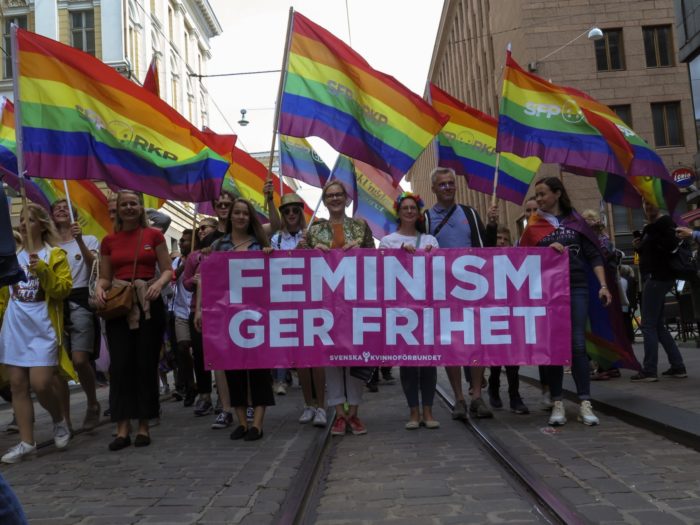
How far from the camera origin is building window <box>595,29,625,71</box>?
34344 mm

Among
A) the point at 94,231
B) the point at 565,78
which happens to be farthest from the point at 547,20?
the point at 94,231

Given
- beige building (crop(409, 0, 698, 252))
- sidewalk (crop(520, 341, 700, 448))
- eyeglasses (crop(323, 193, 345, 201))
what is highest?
beige building (crop(409, 0, 698, 252))

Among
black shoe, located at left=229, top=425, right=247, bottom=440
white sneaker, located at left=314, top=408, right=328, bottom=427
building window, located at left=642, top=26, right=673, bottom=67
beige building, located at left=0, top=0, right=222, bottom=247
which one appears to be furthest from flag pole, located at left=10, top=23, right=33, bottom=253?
building window, located at left=642, top=26, right=673, bottom=67

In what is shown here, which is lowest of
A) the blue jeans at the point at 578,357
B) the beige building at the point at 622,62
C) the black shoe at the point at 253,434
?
the black shoe at the point at 253,434

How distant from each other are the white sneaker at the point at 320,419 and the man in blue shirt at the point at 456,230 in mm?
1134

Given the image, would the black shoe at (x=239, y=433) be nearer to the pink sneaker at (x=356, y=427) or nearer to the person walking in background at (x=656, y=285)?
the pink sneaker at (x=356, y=427)

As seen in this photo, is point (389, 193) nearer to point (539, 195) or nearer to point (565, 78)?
point (539, 195)

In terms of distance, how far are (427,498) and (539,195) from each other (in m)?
3.37

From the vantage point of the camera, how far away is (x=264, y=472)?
4.92m

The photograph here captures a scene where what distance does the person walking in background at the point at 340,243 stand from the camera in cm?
644

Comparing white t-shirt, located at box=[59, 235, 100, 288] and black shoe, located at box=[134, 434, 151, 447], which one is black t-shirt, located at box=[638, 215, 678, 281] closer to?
black shoe, located at box=[134, 434, 151, 447]

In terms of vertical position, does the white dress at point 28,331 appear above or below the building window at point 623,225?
below

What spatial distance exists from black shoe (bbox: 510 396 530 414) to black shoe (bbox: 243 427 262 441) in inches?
94.6

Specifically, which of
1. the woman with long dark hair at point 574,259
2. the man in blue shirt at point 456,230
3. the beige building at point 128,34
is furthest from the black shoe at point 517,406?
the beige building at point 128,34
